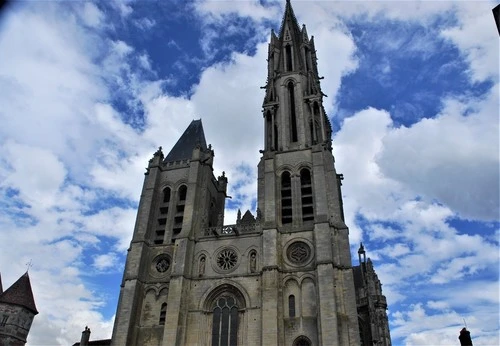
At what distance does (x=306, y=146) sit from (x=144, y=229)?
12.6 m

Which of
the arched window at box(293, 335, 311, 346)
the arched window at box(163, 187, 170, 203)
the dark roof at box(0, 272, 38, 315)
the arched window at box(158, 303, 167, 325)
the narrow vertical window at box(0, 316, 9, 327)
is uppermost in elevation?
the arched window at box(163, 187, 170, 203)

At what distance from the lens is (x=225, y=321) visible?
24.4 m

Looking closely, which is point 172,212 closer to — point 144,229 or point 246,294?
point 144,229

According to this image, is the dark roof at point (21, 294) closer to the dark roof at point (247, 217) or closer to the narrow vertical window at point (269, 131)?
the dark roof at point (247, 217)

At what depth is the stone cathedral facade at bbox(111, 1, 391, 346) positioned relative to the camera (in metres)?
22.9

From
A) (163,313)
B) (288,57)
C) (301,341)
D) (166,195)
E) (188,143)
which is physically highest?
(288,57)

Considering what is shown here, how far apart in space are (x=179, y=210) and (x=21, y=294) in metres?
14.9

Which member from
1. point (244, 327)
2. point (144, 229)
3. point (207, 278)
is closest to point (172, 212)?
point (144, 229)

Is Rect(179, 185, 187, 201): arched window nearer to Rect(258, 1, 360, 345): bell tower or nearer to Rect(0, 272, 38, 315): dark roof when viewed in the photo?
Rect(258, 1, 360, 345): bell tower

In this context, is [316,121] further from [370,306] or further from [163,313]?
[163,313]

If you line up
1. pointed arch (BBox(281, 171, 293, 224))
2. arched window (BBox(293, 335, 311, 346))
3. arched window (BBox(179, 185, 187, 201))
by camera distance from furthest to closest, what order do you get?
arched window (BBox(179, 185, 187, 201)) < pointed arch (BBox(281, 171, 293, 224)) < arched window (BBox(293, 335, 311, 346))

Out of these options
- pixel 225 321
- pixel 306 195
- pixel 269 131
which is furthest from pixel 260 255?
pixel 269 131

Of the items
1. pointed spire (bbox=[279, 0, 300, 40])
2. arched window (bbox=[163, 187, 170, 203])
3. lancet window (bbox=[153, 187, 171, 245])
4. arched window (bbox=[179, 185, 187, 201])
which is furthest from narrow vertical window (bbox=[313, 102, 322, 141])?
lancet window (bbox=[153, 187, 171, 245])

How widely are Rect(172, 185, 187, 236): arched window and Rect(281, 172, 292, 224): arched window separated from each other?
23.4ft
